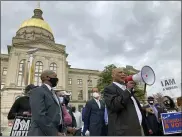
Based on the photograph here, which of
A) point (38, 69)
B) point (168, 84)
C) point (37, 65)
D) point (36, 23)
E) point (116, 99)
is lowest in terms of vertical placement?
point (116, 99)

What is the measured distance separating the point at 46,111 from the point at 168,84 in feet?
29.0

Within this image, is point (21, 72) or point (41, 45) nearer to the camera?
point (21, 72)

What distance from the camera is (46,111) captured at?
3025 mm

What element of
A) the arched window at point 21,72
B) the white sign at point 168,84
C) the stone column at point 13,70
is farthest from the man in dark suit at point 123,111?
the arched window at point 21,72

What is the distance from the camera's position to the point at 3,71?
47.2 m

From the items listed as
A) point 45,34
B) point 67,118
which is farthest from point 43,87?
point 45,34

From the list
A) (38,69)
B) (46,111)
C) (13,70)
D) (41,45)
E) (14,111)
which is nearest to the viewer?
(46,111)

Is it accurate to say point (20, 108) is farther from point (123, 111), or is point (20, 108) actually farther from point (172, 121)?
point (172, 121)

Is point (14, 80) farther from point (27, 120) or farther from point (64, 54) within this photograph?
point (27, 120)

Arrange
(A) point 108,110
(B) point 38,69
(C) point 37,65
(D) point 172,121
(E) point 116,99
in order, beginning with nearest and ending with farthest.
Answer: (E) point 116,99 → (A) point 108,110 → (D) point 172,121 → (B) point 38,69 → (C) point 37,65

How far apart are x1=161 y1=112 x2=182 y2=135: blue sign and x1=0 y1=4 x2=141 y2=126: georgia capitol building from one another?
108 ft

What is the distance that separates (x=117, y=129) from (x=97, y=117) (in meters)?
2.42

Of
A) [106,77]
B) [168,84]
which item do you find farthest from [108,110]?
[106,77]

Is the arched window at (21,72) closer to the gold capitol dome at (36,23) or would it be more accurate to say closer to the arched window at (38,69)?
the arched window at (38,69)
